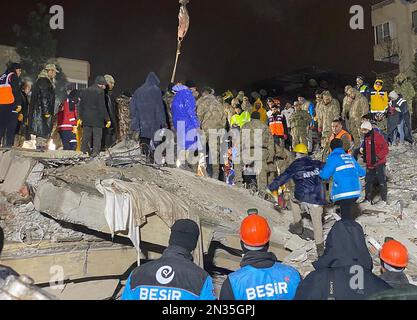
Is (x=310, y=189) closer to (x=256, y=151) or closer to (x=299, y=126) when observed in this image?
(x=256, y=151)

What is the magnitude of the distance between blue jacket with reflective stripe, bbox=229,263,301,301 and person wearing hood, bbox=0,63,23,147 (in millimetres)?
7070

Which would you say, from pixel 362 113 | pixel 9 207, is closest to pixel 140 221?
pixel 9 207

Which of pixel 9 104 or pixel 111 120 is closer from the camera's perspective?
pixel 9 104

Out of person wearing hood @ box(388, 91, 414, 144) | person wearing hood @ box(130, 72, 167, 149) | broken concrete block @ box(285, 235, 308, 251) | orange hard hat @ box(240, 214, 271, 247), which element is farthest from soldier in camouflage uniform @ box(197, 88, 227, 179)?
orange hard hat @ box(240, 214, 271, 247)

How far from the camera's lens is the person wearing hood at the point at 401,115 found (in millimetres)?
12742

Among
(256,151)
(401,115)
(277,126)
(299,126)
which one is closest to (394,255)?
(256,151)

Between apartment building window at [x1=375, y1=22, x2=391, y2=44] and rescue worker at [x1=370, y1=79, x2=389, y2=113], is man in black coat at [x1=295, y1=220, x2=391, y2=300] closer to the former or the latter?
rescue worker at [x1=370, y1=79, x2=389, y2=113]

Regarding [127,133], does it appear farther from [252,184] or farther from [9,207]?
[9,207]

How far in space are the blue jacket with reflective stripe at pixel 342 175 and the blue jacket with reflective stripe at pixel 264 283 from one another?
4099 millimetres

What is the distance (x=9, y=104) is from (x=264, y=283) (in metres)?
7.30

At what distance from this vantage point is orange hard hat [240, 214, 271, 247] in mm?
3396

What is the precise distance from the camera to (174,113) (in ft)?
31.5

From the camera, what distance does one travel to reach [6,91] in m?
9.03
